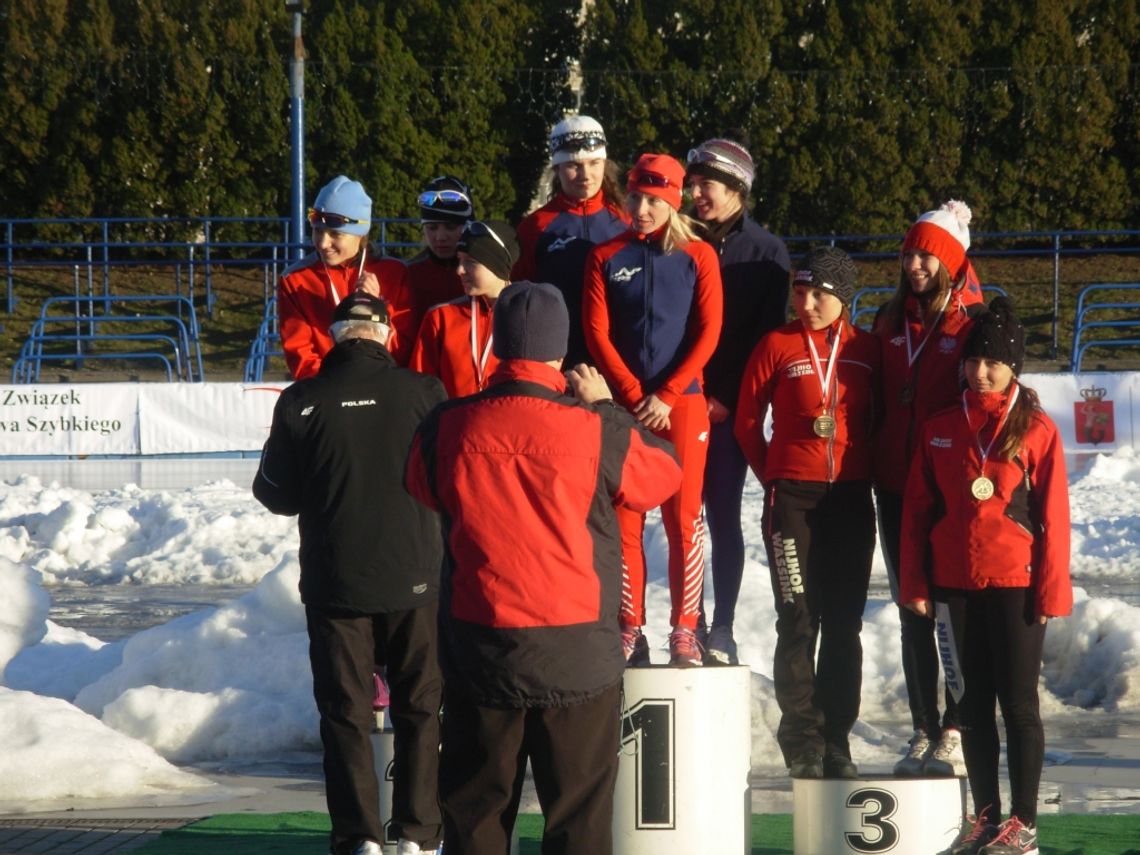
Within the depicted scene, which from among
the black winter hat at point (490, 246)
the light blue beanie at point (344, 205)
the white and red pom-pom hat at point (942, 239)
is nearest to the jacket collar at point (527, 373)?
the black winter hat at point (490, 246)

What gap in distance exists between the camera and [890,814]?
530cm

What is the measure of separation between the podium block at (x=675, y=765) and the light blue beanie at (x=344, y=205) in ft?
6.67

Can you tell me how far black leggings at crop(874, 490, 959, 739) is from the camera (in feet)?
20.0

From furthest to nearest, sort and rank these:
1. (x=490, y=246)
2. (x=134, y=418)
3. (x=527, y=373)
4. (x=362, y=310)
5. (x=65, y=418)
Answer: (x=134, y=418)
(x=65, y=418)
(x=490, y=246)
(x=362, y=310)
(x=527, y=373)

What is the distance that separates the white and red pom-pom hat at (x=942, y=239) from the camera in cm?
603

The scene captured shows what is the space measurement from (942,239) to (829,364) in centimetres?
61

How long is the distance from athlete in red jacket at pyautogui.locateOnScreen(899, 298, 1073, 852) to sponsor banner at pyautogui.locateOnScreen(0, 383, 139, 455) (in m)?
13.0

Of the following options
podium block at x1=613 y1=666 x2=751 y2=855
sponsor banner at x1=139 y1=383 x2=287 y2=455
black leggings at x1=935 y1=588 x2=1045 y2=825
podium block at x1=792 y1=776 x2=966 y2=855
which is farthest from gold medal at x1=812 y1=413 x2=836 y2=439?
sponsor banner at x1=139 y1=383 x2=287 y2=455

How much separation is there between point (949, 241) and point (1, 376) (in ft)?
60.9

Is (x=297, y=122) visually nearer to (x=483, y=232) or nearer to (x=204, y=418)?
(x=204, y=418)

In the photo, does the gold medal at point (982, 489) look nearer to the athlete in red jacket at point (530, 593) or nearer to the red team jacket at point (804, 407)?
the red team jacket at point (804, 407)

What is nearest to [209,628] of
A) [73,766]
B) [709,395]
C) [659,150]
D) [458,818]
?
[73,766]

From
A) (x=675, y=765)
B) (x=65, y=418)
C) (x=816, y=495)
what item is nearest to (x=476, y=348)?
(x=816, y=495)

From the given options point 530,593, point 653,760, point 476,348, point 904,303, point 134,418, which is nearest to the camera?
point 530,593
